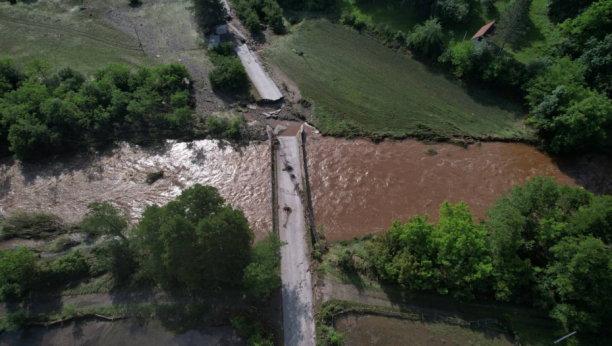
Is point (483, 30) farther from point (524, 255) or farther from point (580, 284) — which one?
point (580, 284)

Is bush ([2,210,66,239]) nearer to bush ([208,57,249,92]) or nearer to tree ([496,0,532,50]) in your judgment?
bush ([208,57,249,92])

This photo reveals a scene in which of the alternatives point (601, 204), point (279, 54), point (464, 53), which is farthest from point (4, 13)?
point (601, 204)

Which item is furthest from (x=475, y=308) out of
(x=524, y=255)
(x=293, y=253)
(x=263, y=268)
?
(x=263, y=268)

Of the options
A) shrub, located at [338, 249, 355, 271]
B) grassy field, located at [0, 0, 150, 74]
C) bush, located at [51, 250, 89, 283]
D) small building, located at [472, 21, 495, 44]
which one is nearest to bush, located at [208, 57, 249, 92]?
grassy field, located at [0, 0, 150, 74]

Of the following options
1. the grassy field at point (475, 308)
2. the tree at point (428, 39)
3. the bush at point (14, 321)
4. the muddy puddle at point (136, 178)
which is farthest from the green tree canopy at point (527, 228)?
the bush at point (14, 321)

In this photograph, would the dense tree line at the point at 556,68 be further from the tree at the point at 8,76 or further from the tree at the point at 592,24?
the tree at the point at 8,76

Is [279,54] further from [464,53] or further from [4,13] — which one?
[4,13]

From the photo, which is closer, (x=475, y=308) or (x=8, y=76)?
(x=475, y=308)
